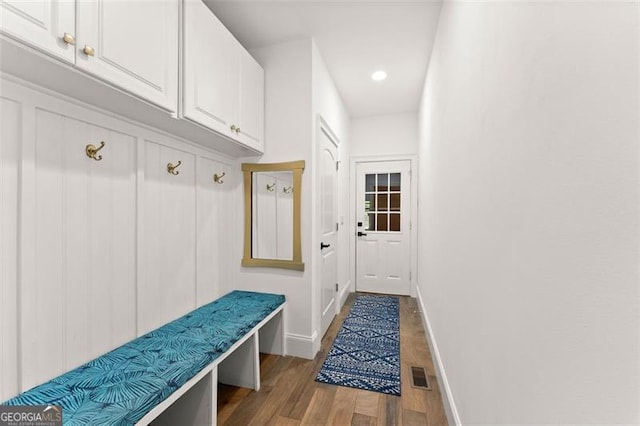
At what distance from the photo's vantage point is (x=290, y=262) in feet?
7.83

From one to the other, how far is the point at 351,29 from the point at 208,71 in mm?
1226

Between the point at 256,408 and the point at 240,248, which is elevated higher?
the point at 240,248

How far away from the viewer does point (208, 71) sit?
5.73 ft

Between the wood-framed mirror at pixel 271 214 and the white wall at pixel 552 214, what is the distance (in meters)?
1.43

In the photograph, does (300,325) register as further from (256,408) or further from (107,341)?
(107,341)

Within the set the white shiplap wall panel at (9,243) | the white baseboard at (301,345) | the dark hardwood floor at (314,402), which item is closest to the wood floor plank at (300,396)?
the dark hardwood floor at (314,402)

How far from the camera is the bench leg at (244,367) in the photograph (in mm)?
1967

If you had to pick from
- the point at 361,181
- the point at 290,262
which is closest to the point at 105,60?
the point at 290,262

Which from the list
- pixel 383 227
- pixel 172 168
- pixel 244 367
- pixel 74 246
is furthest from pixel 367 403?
pixel 383 227

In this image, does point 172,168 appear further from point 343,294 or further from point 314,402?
point 343,294

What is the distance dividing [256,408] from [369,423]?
70 centimetres

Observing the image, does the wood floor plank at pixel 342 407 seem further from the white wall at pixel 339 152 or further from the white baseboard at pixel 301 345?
the white wall at pixel 339 152

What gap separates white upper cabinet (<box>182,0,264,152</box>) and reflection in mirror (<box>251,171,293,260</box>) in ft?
1.03

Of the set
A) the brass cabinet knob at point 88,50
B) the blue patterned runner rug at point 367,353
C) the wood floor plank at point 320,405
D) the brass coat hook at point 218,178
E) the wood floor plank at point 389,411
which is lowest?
the wood floor plank at point 389,411
